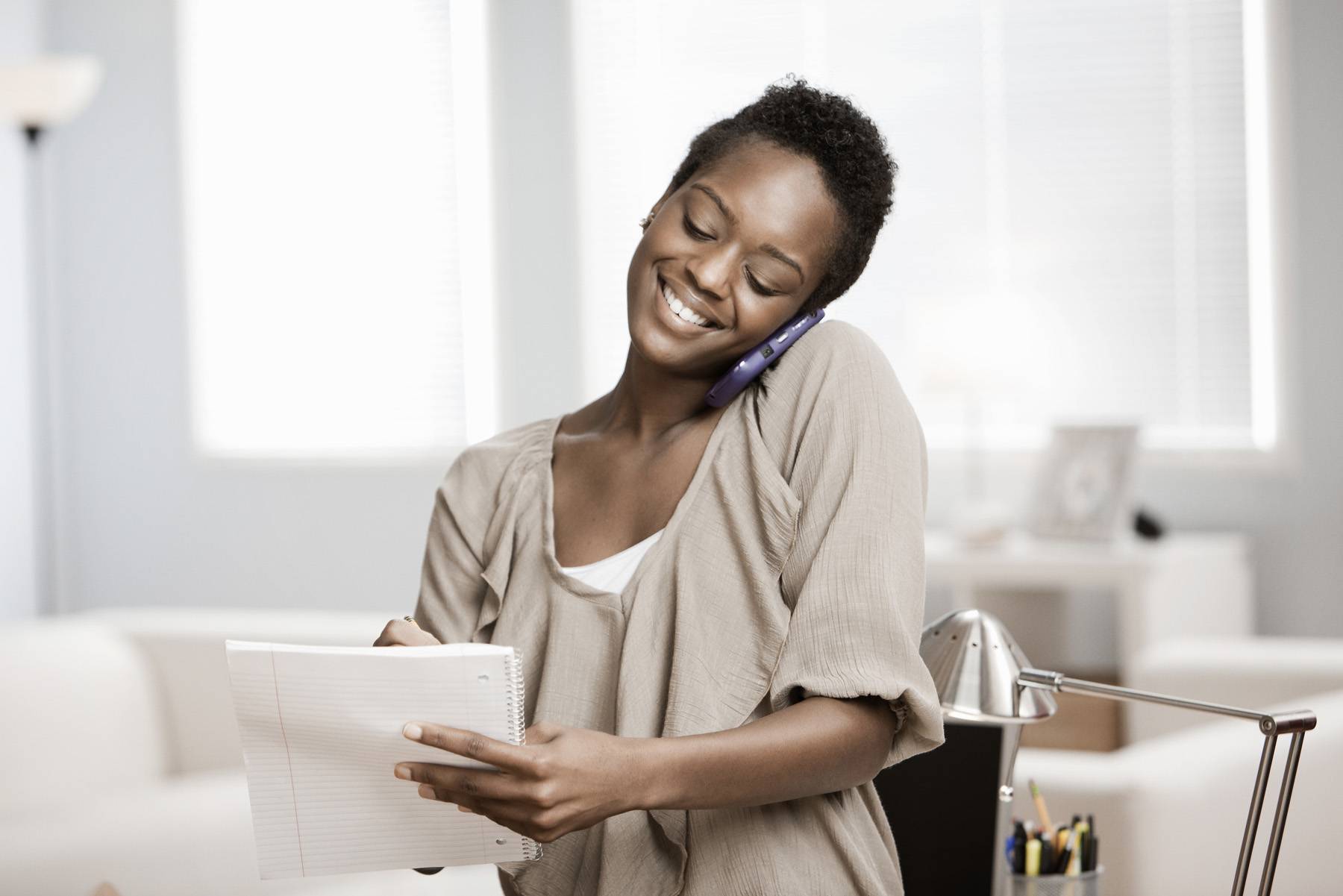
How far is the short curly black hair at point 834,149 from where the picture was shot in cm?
121

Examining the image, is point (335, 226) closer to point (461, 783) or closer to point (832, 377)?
point (832, 377)

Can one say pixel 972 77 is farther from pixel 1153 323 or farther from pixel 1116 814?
pixel 1116 814

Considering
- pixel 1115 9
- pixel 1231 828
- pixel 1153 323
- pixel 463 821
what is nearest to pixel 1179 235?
pixel 1153 323

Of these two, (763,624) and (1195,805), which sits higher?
(763,624)

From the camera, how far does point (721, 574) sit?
1.14 metres

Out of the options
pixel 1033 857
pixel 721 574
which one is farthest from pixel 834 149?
pixel 1033 857

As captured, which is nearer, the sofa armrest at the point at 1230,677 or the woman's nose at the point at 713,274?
the woman's nose at the point at 713,274

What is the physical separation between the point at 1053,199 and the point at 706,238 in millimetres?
3692

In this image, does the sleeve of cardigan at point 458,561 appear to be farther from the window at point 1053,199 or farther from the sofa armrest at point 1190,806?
the window at point 1053,199

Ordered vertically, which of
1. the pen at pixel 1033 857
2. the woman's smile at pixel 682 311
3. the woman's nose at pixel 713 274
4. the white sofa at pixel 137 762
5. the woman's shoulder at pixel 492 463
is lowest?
the white sofa at pixel 137 762

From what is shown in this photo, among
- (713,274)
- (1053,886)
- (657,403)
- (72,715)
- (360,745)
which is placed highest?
(713,274)

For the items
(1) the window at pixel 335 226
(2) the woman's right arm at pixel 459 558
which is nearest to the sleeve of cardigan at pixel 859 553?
(2) the woman's right arm at pixel 459 558

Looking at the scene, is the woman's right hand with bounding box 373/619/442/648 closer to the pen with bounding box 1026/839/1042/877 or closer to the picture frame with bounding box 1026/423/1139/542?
the pen with bounding box 1026/839/1042/877

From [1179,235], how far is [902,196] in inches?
35.5
